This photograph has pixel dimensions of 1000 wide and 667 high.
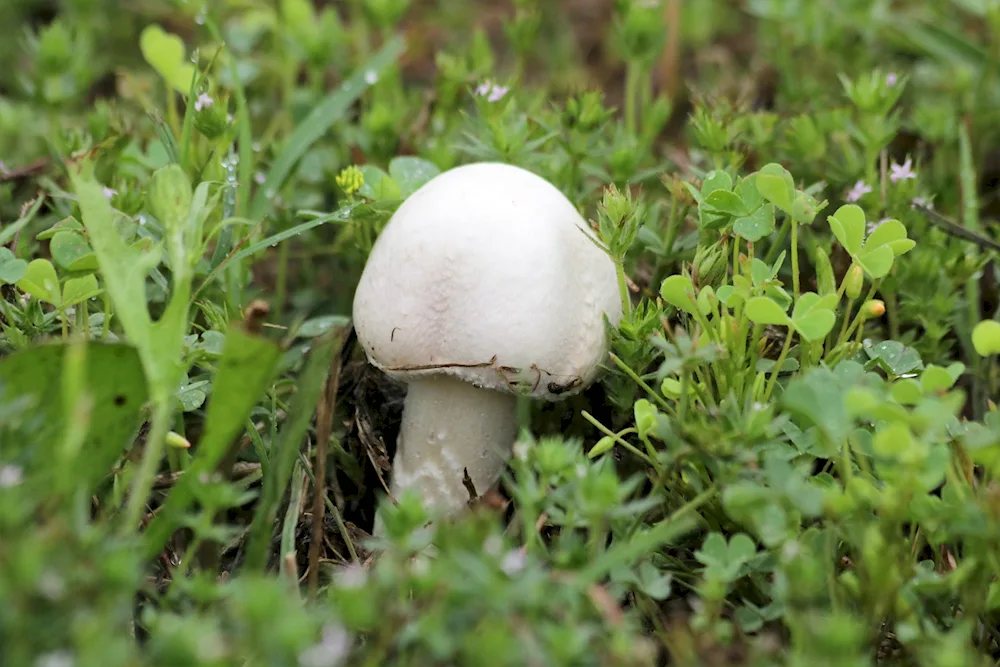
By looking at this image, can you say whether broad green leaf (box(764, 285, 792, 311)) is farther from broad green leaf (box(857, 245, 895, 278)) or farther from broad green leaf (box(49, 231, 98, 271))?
broad green leaf (box(49, 231, 98, 271))

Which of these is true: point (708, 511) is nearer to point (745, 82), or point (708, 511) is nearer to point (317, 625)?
point (317, 625)

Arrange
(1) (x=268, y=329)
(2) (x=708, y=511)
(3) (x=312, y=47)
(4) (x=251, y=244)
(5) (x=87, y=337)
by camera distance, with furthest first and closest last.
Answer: (3) (x=312, y=47), (1) (x=268, y=329), (4) (x=251, y=244), (5) (x=87, y=337), (2) (x=708, y=511)

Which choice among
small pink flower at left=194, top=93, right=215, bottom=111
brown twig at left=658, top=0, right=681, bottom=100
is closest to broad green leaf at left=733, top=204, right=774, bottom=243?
small pink flower at left=194, top=93, right=215, bottom=111

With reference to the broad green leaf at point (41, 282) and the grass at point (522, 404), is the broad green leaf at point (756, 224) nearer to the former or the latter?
the grass at point (522, 404)

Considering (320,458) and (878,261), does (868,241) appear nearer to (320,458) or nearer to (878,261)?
(878,261)

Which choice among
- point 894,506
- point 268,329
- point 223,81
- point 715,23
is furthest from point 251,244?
point 715,23

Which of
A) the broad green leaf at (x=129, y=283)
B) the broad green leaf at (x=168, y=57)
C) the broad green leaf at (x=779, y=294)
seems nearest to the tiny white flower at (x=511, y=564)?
the broad green leaf at (x=129, y=283)
